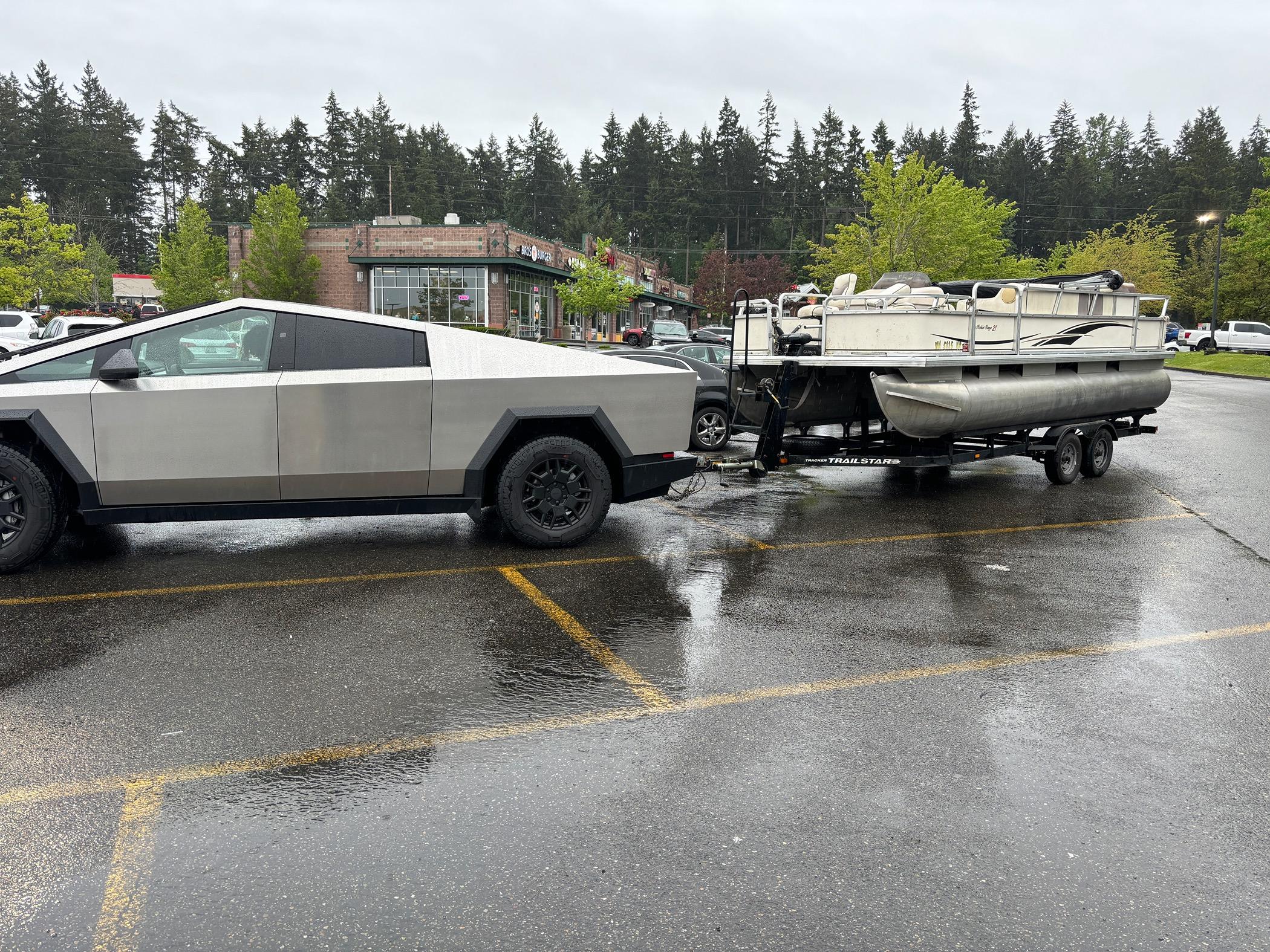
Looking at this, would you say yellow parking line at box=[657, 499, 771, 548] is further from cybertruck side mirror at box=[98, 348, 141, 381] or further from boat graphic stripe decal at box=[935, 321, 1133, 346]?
cybertruck side mirror at box=[98, 348, 141, 381]

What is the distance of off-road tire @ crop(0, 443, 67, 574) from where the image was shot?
573 centimetres

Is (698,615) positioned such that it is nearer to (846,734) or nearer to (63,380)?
(846,734)

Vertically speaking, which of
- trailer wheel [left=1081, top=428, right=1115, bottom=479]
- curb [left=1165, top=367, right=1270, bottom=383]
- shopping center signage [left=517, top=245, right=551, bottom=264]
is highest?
shopping center signage [left=517, top=245, right=551, bottom=264]

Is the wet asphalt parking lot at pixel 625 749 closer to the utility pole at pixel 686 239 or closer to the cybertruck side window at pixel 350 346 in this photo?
the cybertruck side window at pixel 350 346

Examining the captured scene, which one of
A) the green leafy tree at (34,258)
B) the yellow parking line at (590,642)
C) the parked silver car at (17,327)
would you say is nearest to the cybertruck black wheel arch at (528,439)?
the yellow parking line at (590,642)

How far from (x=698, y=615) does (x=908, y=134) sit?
12293cm

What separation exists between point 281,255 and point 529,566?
149 ft

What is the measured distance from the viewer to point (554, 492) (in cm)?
668

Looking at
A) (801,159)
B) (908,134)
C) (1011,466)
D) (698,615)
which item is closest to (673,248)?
(801,159)

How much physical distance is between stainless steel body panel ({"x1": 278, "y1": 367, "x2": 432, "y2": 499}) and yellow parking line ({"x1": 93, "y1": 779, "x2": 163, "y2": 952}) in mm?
3049

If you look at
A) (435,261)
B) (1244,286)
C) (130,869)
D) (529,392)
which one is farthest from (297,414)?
(1244,286)

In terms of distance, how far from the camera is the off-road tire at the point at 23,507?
5.73m

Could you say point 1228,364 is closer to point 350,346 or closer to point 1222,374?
point 1222,374

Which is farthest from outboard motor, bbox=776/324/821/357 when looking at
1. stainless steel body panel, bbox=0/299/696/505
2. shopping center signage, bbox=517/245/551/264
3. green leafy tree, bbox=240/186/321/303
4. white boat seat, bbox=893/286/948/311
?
green leafy tree, bbox=240/186/321/303
